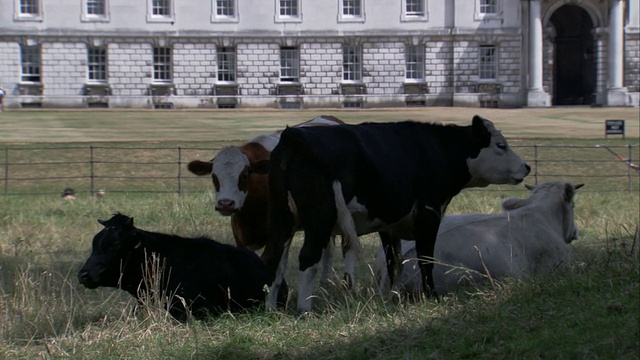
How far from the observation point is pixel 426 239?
27.8 ft

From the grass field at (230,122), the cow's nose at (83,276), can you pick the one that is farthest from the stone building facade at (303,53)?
the cow's nose at (83,276)

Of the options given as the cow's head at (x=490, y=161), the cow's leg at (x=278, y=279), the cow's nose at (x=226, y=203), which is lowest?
the cow's leg at (x=278, y=279)

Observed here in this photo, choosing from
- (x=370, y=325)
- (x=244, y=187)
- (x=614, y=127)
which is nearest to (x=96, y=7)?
(x=614, y=127)

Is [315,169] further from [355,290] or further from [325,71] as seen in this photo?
[325,71]

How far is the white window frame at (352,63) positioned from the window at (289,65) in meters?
2.40

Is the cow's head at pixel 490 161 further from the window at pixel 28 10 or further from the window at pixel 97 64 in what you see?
the window at pixel 28 10

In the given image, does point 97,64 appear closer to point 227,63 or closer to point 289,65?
point 227,63

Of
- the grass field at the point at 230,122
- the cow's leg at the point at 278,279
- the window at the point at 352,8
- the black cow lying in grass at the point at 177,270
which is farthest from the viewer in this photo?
the window at the point at 352,8

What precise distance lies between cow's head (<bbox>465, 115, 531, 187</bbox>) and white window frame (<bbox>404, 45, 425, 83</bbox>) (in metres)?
46.9

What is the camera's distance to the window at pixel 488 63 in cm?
5553

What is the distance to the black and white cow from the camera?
25.9 ft

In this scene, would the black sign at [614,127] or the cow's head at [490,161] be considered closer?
the cow's head at [490,161]

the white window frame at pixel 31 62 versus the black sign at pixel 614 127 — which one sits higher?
the white window frame at pixel 31 62

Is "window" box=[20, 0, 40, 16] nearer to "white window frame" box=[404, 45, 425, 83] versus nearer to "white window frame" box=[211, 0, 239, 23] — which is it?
"white window frame" box=[211, 0, 239, 23]
